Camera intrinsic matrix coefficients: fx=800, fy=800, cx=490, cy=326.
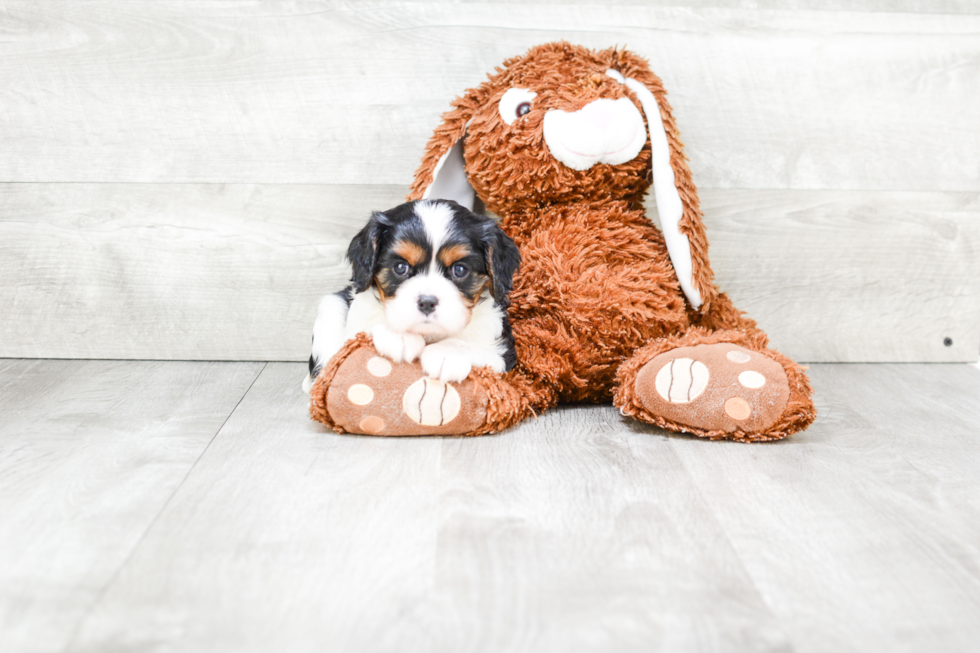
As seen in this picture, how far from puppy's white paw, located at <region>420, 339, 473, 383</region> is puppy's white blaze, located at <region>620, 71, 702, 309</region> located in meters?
0.55

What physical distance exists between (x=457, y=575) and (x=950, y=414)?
52.8 inches

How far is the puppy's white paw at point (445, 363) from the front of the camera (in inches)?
60.4

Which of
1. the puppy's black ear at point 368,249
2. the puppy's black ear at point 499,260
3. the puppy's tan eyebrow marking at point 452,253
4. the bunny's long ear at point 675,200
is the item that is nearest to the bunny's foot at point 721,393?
the bunny's long ear at point 675,200

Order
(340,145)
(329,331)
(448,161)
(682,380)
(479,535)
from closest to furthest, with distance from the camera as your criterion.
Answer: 1. (479,535)
2. (682,380)
3. (329,331)
4. (448,161)
5. (340,145)

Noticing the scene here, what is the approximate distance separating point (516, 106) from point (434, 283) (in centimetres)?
54

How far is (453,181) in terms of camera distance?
6.32 ft

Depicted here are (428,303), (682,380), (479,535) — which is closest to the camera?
(479,535)

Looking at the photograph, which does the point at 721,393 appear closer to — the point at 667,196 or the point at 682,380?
the point at 682,380

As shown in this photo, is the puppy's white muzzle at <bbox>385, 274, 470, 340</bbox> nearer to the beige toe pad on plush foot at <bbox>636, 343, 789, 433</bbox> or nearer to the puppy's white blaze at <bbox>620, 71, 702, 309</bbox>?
the beige toe pad on plush foot at <bbox>636, 343, 789, 433</bbox>

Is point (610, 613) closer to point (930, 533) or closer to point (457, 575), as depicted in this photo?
point (457, 575)

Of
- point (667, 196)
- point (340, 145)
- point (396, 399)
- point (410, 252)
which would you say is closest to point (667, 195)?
point (667, 196)

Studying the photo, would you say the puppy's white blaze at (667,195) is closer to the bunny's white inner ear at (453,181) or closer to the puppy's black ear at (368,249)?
the bunny's white inner ear at (453,181)

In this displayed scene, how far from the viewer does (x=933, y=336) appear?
228 centimetres

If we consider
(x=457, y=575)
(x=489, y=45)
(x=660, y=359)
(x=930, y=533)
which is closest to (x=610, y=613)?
(x=457, y=575)
